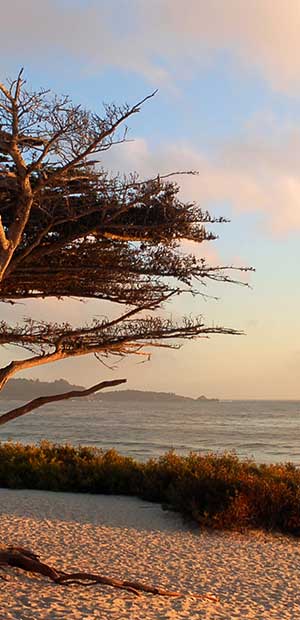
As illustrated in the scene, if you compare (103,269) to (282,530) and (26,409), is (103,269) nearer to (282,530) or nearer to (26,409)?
(26,409)

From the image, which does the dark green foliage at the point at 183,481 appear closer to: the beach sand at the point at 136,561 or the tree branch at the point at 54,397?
the beach sand at the point at 136,561

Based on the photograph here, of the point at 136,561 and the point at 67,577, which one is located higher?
the point at 67,577

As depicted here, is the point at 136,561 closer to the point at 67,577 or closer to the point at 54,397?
the point at 67,577

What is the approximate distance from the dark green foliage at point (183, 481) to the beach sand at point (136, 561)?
384mm

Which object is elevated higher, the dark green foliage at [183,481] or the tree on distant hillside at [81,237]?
the tree on distant hillside at [81,237]

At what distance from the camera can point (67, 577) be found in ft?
22.2

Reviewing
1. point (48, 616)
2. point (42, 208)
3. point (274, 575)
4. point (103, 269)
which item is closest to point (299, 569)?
point (274, 575)

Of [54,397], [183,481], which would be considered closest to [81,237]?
[54,397]

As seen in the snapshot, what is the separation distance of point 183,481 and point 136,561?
3.39 m

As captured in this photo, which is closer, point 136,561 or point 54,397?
point 54,397

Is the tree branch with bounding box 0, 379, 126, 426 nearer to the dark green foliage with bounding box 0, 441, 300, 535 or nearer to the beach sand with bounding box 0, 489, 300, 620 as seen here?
the beach sand with bounding box 0, 489, 300, 620

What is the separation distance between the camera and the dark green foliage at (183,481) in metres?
10.9

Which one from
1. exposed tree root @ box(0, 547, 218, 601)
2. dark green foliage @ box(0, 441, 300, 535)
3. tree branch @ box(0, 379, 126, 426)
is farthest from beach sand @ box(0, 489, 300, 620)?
tree branch @ box(0, 379, 126, 426)

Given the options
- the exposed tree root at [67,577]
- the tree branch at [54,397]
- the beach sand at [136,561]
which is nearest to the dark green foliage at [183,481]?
the beach sand at [136,561]
